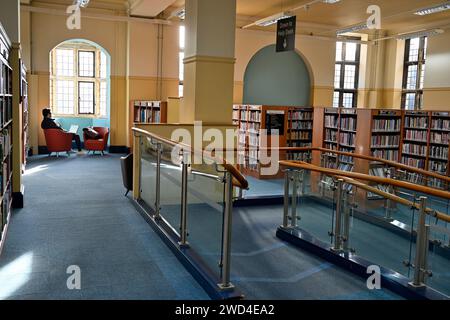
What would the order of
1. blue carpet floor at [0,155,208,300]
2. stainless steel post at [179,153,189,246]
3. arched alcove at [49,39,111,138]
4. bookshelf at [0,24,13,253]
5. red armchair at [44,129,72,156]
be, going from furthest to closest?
1. arched alcove at [49,39,111,138]
2. red armchair at [44,129,72,156]
3. bookshelf at [0,24,13,253]
4. stainless steel post at [179,153,189,246]
5. blue carpet floor at [0,155,208,300]

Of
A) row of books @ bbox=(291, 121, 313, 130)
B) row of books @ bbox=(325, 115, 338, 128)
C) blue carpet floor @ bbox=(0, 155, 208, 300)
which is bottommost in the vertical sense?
blue carpet floor @ bbox=(0, 155, 208, 300)

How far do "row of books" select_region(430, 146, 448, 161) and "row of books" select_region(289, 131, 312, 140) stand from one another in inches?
116

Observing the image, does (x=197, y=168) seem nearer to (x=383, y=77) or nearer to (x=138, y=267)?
(x=138, y=267)

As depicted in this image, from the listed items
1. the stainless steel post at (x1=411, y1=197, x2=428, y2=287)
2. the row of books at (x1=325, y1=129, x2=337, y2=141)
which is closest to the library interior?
the stainless steel post at (x1=411, y1=197, x2=428, y2=287)

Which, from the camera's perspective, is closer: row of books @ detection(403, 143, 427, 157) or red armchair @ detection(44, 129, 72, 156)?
row of books @ detection(403, 143, 427, 157)

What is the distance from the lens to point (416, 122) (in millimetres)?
10852

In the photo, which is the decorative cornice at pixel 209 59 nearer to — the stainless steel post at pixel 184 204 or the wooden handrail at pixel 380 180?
the wooden handrail at pixel 380 180

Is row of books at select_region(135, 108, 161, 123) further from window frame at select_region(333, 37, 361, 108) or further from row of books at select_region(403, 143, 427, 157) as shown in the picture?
window frame at select_region(333, 37, 361, 108)

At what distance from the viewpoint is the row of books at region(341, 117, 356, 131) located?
429 inches

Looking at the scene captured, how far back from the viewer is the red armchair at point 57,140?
1238cm

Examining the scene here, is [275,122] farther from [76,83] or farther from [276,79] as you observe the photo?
[76,83]

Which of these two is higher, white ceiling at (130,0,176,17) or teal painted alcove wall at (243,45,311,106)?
white ceiling at (130,0,176,17)

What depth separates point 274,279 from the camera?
4.36m
